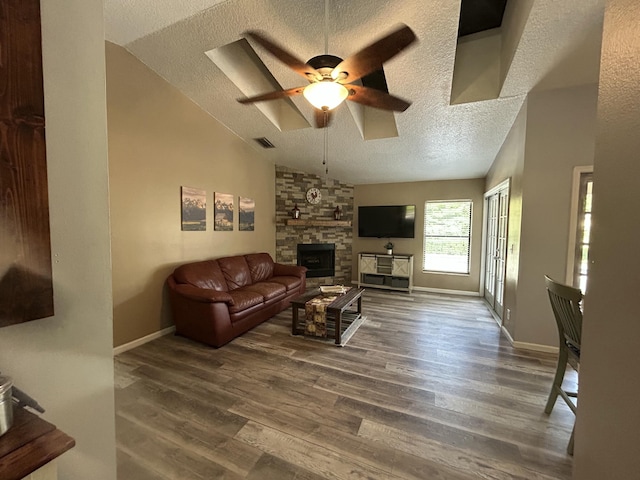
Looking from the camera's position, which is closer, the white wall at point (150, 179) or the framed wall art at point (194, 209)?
the white wall at point (150, 179)

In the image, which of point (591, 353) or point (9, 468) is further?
point (591, 353)

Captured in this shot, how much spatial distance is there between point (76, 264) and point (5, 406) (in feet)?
1.44

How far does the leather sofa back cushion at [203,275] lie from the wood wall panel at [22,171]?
2639 mm

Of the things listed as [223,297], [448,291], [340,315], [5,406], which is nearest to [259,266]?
[223,297]

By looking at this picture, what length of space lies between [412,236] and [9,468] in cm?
596

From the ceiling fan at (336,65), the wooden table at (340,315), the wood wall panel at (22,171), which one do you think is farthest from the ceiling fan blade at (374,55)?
the wooden table at (340,315)

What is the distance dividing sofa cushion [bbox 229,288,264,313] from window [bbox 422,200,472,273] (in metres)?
3.90

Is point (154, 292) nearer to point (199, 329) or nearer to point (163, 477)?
point (199, 329)

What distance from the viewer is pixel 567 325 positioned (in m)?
1.80

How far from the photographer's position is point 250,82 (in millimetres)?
3371

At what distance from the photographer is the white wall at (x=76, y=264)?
83 centimetres

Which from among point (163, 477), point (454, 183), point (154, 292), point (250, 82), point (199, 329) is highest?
point (250, 82)

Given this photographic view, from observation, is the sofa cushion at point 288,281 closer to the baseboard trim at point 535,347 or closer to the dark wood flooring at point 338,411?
the dark wood flooring at point 338,411

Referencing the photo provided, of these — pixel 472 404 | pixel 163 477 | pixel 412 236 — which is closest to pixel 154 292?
pixel 163 477
